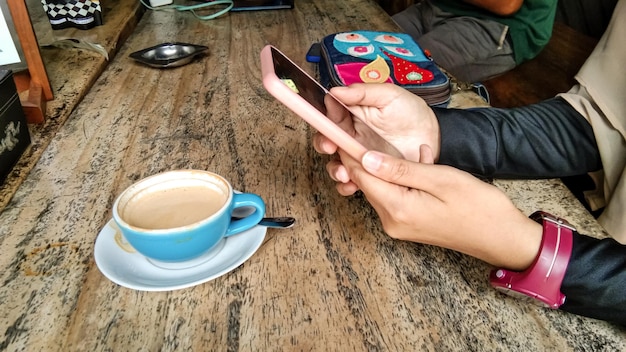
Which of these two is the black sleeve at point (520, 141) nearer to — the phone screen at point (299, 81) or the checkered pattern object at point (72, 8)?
the phone screen at point (299, 81)

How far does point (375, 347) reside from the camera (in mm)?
472

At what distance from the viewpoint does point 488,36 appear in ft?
5.99

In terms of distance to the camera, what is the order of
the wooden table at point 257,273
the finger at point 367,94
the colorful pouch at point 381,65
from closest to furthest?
1. the wooden table at point 257,273
2. the finger at point 367,94
3. the colorful pouch at point 381,65

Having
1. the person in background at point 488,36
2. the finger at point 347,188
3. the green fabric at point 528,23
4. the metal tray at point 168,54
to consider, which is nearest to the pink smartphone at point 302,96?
the finger at point 347,188

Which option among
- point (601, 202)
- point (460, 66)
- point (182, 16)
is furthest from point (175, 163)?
point (460, 66)

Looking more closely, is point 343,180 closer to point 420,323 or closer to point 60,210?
point 420,323

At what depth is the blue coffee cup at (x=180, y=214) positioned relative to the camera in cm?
50

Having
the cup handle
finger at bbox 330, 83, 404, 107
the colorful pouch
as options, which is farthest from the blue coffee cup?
the colorful pouch

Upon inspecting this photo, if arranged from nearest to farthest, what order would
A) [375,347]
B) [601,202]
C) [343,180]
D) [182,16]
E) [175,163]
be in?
[375,347]
[343,180]
[175,163]
[601,202]
[182,16]

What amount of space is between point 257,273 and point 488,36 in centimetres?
157

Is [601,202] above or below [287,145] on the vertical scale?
below

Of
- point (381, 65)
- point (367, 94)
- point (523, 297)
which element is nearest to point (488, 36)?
point (381, 65)

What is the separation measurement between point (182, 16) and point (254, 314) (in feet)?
4.07

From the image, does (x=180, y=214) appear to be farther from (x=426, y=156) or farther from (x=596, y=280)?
(x=596, y=280)
